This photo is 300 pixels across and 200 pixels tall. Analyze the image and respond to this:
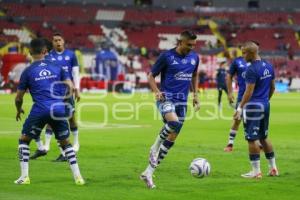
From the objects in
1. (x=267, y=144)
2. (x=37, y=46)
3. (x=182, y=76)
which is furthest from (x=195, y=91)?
(x=37, y=46)

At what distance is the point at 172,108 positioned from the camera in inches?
525

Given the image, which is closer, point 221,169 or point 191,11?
point 221,169

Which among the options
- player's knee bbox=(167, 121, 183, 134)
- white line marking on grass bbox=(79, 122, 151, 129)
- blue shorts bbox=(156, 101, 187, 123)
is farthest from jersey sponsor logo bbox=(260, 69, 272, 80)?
white line marking on grass bbox=(79, 122, 151, 129)

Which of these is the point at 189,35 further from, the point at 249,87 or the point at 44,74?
the point at 44,74

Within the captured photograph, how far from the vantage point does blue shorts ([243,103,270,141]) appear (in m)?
14.1

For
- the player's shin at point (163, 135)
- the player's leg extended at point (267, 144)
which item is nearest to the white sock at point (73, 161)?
the player's shin at point (163, 135)

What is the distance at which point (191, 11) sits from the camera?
84.8 metres

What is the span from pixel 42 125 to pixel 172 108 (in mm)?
2468

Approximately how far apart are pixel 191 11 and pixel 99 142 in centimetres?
6503

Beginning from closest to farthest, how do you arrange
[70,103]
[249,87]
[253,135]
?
1. [249,87]
2. [253,135]
3. [70,103]

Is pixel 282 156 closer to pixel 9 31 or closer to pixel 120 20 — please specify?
pixel 9 31

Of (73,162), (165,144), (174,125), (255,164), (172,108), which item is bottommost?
(255,164)

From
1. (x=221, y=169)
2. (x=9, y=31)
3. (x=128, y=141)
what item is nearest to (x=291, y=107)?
(x=128, y=141)

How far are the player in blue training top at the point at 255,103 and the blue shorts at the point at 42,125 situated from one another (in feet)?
11.6
